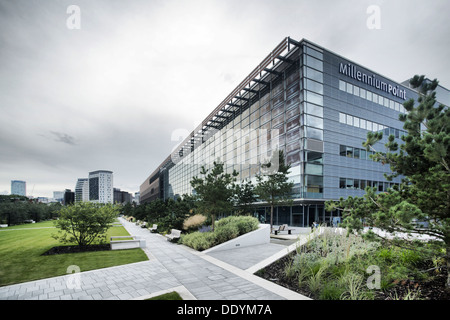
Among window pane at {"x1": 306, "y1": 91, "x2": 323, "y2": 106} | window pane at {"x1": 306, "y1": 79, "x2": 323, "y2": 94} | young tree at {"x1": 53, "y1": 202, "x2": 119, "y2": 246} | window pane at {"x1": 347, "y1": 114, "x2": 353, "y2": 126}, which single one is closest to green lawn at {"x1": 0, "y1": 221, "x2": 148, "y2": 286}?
young tree at {"x1": 53, "y1": 202, "x2": 119, "y2": 246}

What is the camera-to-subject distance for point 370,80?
33031 millimetres

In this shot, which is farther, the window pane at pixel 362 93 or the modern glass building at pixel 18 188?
the modern glass building at pixel 18 188

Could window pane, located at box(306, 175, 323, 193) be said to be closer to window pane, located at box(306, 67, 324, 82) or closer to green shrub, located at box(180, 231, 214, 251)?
window pane, located at box(306, 67, 324, 82)

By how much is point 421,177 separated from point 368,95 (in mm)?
33639

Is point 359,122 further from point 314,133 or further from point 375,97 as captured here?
point 314,133

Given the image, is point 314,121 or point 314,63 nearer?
point 314,121

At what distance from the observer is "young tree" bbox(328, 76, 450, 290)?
4.25 metres

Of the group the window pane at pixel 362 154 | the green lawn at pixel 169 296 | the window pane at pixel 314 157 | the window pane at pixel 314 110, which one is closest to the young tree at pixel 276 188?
the window pane at pixel 314 157

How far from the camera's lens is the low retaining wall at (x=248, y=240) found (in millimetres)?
12102

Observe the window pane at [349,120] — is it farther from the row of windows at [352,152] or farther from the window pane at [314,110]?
the window pane at [314,110]

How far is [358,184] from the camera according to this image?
3094 centimetres

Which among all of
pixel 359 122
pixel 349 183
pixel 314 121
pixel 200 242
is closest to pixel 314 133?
pixel 314 121
